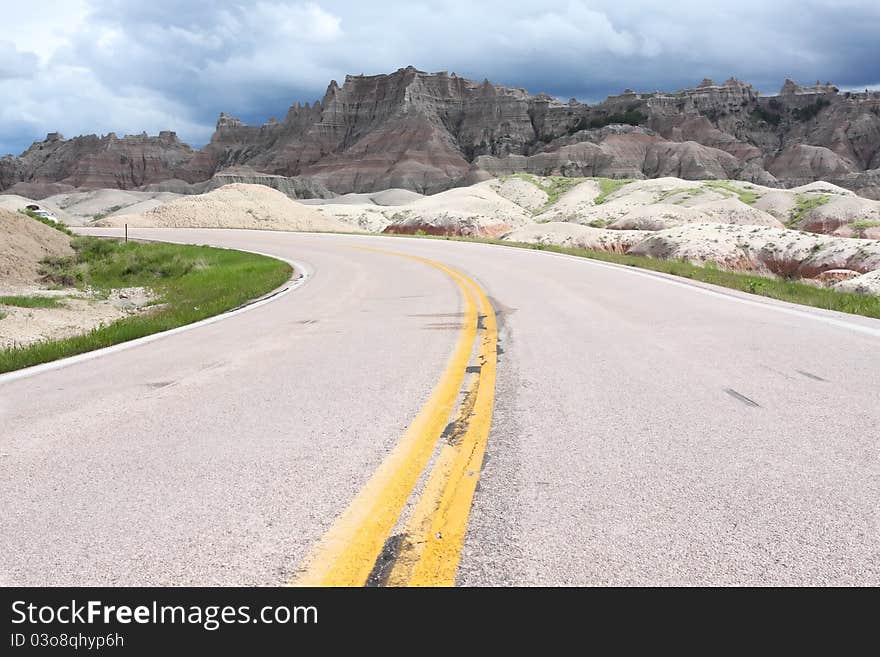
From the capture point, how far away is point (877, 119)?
15012 centimetres

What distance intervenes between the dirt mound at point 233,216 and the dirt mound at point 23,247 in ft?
93.2

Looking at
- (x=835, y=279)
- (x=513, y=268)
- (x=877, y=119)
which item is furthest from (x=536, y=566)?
(x=877, y=119)

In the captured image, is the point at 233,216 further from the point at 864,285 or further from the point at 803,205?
the point at 803,205

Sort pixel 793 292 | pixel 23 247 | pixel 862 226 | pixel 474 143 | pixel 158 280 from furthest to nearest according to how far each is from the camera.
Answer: pixel 474 143 < pixel 862 226 < pixel 158 280 < pixel 23 247 < pixel 793 292

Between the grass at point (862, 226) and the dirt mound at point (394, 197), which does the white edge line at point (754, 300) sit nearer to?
the grass at point (862, 226)

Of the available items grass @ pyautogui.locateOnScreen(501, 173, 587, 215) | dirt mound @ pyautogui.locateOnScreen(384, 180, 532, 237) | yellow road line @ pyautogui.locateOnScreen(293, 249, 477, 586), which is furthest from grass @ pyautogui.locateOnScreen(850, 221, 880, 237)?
yellow road line @ pyautogui.locateOnScreen(293, 249, 477, 586)

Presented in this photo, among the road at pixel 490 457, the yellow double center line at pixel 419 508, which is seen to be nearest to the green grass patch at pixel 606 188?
the road at pixel 490 457

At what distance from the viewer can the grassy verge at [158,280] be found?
8.64 metres

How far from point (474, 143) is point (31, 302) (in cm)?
15834

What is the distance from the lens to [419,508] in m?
3.32

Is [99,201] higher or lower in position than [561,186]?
lower

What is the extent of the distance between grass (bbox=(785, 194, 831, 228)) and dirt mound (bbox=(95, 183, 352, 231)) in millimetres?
40241

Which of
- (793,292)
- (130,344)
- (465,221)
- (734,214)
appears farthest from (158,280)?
(734,214)
